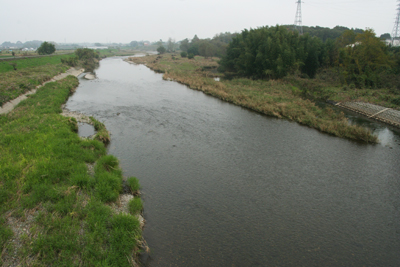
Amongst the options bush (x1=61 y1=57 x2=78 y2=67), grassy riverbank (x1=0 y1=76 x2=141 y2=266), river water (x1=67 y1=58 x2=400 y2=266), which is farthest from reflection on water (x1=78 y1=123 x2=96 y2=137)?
bush (x1=61 y1=57 x2=78 y2=67)

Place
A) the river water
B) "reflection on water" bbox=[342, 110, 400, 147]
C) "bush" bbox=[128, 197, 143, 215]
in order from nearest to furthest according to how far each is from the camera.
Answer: the river water, "bush" bbox=[128, 197, 143, 215], "reflection on water" bbox=[342, 110, 400, 147]

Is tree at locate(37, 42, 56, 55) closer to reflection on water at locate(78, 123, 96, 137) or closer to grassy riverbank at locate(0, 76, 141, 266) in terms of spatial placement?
reflection on water at locate(78, 123, 96, 137)

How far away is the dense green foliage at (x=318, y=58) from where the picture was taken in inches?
1534

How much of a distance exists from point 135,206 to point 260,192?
6723 mm

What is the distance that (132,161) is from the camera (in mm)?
15977

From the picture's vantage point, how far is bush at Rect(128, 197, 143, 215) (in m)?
10.6

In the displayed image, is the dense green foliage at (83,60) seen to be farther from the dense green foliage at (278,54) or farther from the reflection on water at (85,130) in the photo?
the reflection on water at (85,130)

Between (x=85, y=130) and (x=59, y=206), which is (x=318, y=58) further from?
(x=59, y=206)

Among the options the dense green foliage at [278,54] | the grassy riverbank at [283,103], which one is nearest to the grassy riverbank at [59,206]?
the grassy riverbank at [283,103]

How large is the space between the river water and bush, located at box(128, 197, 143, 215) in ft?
1.61

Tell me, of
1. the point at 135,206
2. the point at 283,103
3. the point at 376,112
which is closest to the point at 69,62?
the point at 283,103

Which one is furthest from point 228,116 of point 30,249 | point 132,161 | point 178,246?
point 30,249

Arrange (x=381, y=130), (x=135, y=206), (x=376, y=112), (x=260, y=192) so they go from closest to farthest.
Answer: (x=135, y=206) → (x=260, y=192) → (x=381, y=130) → (x=376, y=112)

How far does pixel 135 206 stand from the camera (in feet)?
35.5
